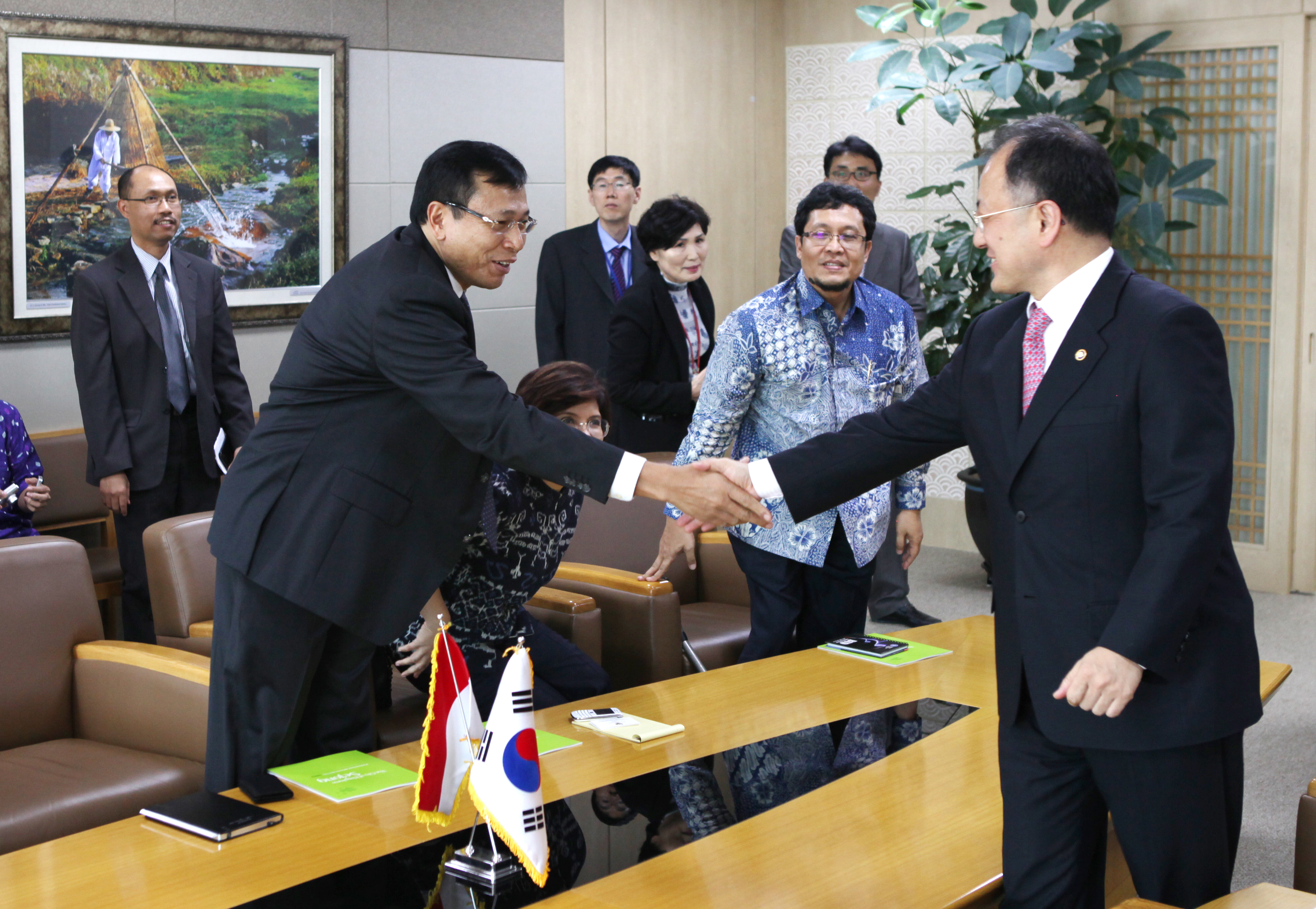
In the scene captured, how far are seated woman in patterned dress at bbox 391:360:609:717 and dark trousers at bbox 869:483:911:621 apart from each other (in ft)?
8.36

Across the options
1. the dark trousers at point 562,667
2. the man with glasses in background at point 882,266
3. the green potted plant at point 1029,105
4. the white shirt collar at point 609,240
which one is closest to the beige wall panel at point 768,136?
the green potted plant at point 1029,105

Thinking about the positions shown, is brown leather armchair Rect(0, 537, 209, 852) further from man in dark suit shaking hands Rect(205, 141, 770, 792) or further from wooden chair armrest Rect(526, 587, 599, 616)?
wooden chair armrest Rect(526, 587, 599, 616)

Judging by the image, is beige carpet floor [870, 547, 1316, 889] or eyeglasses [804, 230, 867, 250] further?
beige carpet floor [870, 547, 1316, 889]

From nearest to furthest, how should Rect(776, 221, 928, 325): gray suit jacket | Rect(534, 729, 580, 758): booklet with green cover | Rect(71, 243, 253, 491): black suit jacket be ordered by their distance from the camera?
1. Rect(534, 729, 580, 758): booklet with green cover
2. Rect(71, 243, 253, 491): black suit jacket
3. Rect(776, 221, 928, 325): gray suit jacket

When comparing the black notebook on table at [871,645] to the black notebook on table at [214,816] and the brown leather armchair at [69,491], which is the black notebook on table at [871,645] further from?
the brown leather armchair at [69,491]

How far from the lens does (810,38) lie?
23.7 feet

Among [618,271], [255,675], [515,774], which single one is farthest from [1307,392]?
[515,774]

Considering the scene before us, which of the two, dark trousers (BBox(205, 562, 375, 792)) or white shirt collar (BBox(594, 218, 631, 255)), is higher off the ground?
white shirt collar (BBox(594, 218, 631, 255))

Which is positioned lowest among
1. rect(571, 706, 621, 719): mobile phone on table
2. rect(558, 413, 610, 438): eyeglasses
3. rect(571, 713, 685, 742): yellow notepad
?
rect(571, 713, 685, 742): yellow notepad

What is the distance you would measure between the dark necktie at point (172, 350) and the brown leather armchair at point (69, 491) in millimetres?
485

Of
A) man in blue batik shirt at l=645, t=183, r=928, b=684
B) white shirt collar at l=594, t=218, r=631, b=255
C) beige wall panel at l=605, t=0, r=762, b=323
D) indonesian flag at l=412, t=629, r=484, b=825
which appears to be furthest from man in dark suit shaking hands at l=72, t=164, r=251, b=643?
indonesian flag at l=412, t=629, r=484, b=825

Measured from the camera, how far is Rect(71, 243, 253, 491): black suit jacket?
4.34 meters

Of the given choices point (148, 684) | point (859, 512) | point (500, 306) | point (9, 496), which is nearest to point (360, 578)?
point (148, 684)

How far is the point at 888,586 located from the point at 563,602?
2.42 meters
